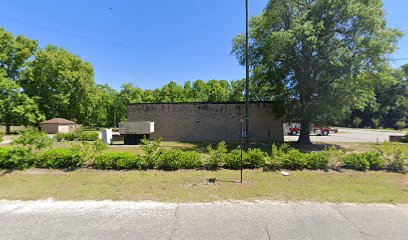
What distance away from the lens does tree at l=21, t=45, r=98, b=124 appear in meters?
35.2

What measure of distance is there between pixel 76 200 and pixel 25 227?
43.4 inches

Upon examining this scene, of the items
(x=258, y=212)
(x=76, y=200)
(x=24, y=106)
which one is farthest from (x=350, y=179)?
(x=24, y=106)

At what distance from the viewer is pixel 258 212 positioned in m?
3.90

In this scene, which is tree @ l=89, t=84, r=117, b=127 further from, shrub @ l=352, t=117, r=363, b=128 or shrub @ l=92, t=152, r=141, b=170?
shrub @ l=352, t=117, r=363, b=128

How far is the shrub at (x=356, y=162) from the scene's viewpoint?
6949mm

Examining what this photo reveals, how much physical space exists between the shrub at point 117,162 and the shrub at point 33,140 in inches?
74.7

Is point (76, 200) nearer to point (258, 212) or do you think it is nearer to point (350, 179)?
point (258, 212)

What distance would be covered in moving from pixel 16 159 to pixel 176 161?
5329mm

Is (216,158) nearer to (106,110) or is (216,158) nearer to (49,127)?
(49,127)

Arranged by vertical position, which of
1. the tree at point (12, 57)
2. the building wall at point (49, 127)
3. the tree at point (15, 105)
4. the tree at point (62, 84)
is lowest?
the building wall at point (49, 127)

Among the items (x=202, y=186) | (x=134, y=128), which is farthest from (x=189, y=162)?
(x=134, y=128)

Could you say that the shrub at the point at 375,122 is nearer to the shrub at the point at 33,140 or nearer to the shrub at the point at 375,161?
the shrub at the point at 375,161

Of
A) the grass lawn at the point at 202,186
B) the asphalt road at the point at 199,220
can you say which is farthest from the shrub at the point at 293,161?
the asphalt road at the point at 199,220

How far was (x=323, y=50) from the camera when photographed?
1227 cm
